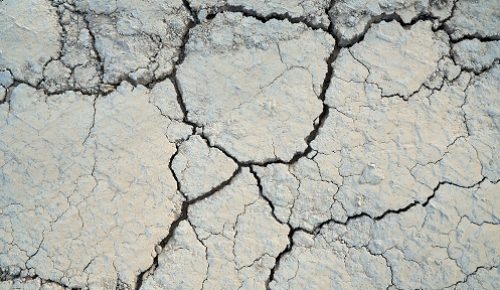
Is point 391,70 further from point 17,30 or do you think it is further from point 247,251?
point 17,30

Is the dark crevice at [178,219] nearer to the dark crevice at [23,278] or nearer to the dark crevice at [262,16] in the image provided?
the dark crevice at [23,278]

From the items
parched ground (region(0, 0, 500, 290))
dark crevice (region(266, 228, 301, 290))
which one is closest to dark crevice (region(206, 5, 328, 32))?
parched ground (region(0, 0, 500, 290))

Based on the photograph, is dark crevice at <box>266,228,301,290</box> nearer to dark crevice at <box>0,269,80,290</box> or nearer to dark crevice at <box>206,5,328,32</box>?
dark crevice at <box>0,269,80,290</box>

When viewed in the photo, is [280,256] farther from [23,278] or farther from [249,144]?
[23,278]

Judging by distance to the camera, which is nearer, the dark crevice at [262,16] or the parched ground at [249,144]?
the parched ground at [249,144]

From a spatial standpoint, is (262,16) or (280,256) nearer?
(280,256)

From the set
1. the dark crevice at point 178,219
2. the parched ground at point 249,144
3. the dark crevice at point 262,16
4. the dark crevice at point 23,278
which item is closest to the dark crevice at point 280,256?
the parched ground at point 249,144

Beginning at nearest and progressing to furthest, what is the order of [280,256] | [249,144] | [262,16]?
1. [280,256]
2. [249,144]
3. [262,16]

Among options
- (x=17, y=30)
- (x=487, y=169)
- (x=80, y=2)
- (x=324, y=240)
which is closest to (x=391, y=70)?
(x=487, y=169)

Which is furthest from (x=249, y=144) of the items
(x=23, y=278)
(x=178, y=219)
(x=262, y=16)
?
(x=23, y=278)
